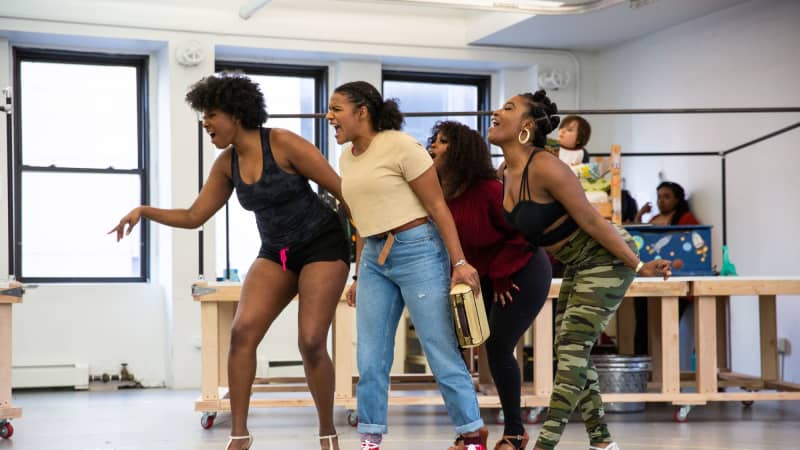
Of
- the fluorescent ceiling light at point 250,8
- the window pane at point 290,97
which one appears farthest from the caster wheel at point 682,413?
the window pane at point 290,97

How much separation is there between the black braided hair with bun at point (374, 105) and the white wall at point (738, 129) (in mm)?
4070

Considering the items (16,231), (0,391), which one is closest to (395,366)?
(16,231)

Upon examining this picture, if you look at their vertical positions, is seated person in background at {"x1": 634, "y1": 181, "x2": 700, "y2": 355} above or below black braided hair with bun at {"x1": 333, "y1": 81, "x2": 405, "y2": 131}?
below

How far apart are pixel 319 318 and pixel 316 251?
0.79 feet

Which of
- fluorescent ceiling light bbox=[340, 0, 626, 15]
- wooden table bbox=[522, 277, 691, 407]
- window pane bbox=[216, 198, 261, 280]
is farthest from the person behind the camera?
window pane bbox=[216, 198, 261, 280]

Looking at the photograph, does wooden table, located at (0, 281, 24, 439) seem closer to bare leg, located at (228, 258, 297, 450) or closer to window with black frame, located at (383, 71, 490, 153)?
bare leg, located at (228, 258, 297, 450)

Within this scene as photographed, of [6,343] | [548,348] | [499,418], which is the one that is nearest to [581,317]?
[548,348]

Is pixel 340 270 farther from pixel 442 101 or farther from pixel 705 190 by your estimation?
pixel 442 101

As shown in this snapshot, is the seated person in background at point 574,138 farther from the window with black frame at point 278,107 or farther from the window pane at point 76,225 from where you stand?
the window pane at point 76,225

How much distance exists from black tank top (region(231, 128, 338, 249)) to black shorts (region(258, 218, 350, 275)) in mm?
17

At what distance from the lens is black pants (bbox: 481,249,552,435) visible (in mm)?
4117

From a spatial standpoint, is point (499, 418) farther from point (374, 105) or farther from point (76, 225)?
point (76, 225)

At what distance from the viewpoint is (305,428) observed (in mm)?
5500

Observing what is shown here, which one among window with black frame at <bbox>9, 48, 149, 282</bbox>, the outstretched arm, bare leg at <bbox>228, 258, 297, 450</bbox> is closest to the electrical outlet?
bare leg at <bbox>228, 258, 297, 450</bbox>
